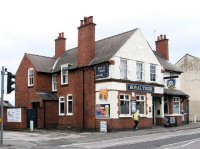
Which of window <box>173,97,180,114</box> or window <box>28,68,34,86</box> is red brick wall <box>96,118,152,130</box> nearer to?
window <box>173,97,180,114</box>

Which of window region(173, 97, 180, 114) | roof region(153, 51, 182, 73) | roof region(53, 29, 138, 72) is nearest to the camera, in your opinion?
roof region(53, 29, 138, 72)

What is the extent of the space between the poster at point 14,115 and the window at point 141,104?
11104 mm

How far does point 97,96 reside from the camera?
1249 inches

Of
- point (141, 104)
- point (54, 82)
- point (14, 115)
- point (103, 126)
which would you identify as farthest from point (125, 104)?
point (14, 115)

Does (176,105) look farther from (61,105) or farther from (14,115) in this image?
(14,115)

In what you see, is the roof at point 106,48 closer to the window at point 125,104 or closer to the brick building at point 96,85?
Result: the brick building at point 96,85

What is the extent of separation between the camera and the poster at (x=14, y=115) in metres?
35.0

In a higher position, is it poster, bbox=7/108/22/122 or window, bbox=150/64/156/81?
window, bbox=150/64/156/81

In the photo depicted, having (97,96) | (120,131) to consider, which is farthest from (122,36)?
(120,131)

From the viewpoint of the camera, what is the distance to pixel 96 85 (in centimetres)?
3194

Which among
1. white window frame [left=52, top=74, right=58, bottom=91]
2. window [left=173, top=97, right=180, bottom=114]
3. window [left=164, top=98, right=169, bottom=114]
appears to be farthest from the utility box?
window [left=173, top=97, right=180, bottom=114]

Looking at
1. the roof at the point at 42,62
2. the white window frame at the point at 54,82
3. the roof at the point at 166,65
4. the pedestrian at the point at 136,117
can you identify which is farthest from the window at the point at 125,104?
the roof at the point at 42,62

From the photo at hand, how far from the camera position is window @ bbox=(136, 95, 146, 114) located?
32906mm

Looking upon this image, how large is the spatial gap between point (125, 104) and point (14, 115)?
11125 mm
